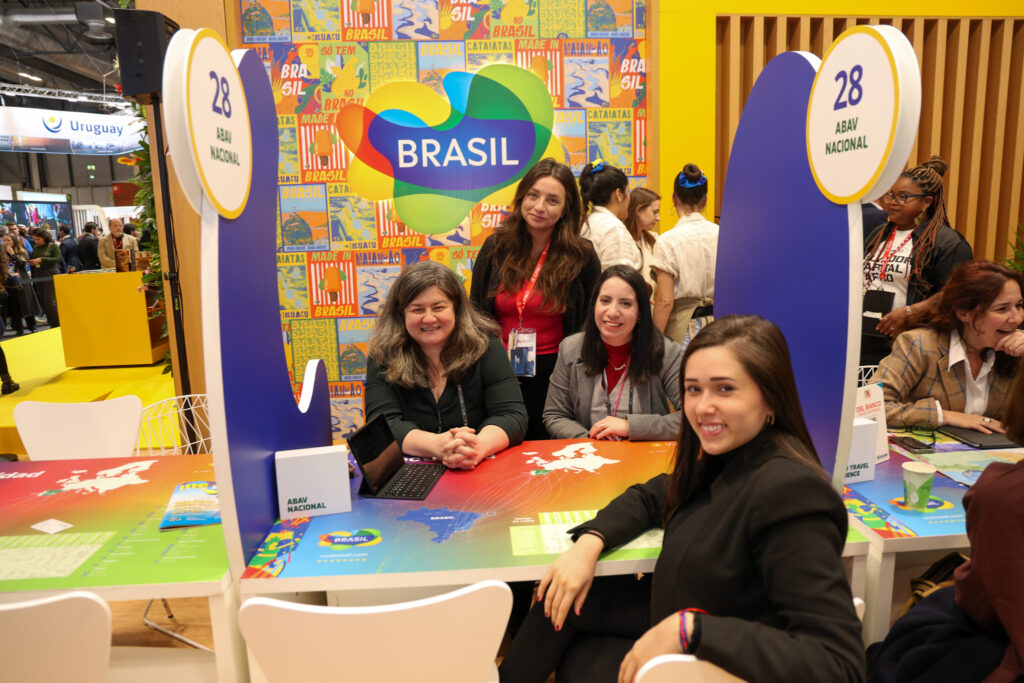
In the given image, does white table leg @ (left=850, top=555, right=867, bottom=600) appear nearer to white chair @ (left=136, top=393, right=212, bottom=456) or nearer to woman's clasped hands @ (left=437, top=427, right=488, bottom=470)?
woman's clasped hands @ (left=437, top=427, right=488, bottom=470)

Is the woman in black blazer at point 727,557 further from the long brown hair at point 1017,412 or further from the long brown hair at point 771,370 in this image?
the long brown hair at point 1017,412

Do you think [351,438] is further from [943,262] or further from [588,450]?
[943,262]

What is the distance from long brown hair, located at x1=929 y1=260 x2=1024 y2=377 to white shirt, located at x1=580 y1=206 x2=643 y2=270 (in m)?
1.42

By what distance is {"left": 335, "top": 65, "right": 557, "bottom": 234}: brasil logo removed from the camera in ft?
14.9

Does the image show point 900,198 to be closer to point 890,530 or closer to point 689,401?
point 890,530

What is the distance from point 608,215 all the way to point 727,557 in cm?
263

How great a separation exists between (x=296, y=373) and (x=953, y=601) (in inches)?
161

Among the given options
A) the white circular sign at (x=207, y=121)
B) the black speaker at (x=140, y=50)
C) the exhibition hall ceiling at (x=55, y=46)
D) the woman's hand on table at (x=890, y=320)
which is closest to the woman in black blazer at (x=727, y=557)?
the white circular sign at (x=207, y=121)

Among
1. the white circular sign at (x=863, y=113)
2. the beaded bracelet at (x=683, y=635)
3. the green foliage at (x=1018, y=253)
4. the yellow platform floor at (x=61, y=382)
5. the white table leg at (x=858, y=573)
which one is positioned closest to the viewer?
the beaded bracelet at (x=683, y=635)

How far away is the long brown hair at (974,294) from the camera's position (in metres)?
2.38

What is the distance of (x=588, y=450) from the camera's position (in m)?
2.31

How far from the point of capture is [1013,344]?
2365mm

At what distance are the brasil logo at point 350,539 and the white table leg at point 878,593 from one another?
120 centimetres

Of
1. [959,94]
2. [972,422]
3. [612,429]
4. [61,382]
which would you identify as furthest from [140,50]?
[959,94]
